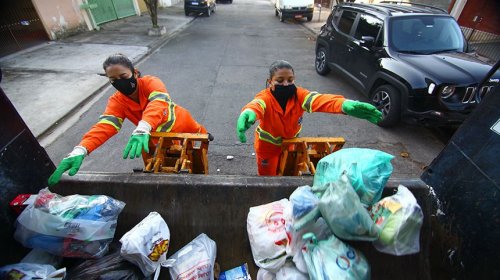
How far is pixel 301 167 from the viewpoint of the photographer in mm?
2369

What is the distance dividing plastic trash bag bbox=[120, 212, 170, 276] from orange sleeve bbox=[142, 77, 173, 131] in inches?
33.1

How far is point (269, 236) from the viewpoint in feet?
5.14

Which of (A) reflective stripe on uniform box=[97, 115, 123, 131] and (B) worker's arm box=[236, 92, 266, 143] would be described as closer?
(B) worker's arm box=[236, 92, 266, 143]

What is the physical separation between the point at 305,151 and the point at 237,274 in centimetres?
117

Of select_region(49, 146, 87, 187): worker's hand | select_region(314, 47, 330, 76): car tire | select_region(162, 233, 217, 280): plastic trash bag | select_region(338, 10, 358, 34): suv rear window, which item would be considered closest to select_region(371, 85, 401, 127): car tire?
select_region(338, 10, 358, 34): suv rear window

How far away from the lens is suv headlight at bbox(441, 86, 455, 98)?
12.0 ft

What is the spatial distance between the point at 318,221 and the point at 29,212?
72.0 inches

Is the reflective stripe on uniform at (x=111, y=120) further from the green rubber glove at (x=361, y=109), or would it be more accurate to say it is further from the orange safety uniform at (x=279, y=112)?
the green rubber glove at (x=361, y=109)

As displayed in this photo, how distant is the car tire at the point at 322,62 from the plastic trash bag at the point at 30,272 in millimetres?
6855

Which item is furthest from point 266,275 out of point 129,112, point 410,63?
point 410,63

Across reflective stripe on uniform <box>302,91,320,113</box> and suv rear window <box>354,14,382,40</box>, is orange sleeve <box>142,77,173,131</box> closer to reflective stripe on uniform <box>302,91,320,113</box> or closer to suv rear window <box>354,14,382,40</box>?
reflective stripe on uniform <box>302,91,320,113</box>

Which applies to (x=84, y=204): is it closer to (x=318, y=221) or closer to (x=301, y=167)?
(x=318, y=221)

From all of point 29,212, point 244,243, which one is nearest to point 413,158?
point 244,243

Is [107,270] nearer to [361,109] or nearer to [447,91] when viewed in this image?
[361,109]
